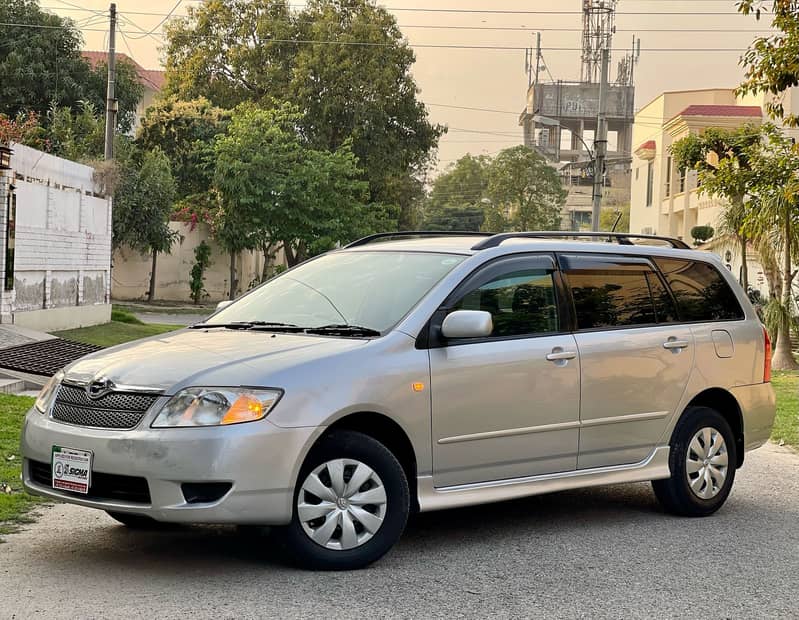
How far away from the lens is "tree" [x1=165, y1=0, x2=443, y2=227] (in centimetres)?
5362

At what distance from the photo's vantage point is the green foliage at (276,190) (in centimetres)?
4200

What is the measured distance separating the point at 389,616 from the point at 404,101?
2007 inches

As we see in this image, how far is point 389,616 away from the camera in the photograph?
17.3 feet

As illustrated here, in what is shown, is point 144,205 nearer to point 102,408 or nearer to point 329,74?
point 329,74

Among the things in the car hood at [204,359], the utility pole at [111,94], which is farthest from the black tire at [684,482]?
the utility pole at [111,94]

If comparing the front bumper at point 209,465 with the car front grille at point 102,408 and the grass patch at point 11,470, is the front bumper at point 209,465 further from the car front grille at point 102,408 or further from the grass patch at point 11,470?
Answer: the grass patch at point 11,470

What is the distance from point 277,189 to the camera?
1652 inches

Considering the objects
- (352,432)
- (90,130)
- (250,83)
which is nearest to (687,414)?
(352,432)

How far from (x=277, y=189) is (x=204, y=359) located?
36.4 metres

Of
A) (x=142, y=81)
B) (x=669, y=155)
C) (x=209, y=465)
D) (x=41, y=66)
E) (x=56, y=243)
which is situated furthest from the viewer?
(x=142, y=81)

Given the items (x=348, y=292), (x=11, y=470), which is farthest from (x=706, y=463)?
(x=11, y=470)

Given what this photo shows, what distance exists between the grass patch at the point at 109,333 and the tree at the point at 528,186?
189 feet

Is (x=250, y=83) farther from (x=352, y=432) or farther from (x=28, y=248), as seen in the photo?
(x=352, y=432)

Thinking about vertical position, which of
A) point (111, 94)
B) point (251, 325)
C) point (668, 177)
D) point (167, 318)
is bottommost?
point (167, 318)
